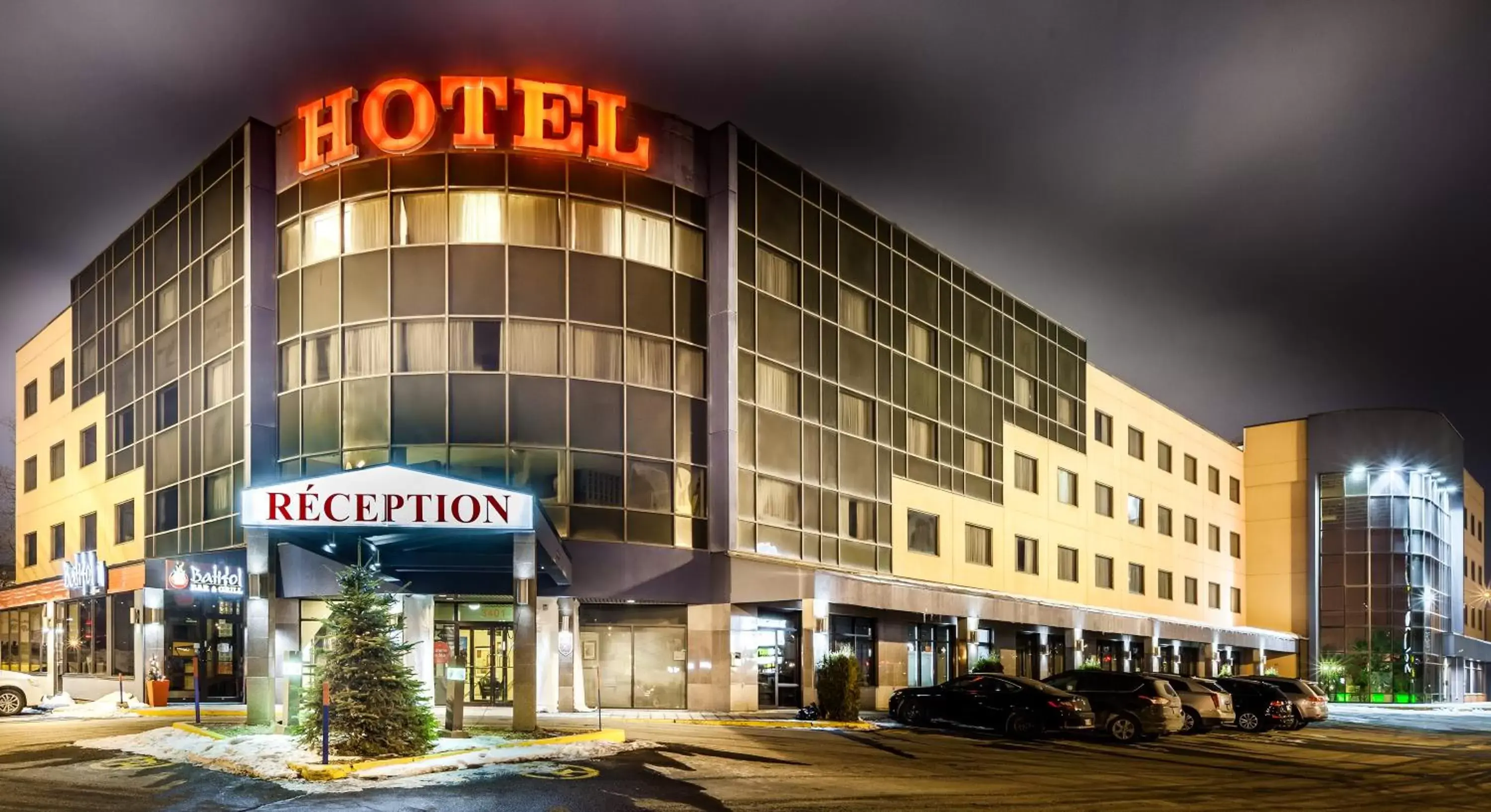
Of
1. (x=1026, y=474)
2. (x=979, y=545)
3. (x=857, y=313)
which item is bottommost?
(x=979, y=545)

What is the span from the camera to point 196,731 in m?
24.3

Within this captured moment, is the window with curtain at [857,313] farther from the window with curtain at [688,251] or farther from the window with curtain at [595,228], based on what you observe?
the window with curtain at [595,228]

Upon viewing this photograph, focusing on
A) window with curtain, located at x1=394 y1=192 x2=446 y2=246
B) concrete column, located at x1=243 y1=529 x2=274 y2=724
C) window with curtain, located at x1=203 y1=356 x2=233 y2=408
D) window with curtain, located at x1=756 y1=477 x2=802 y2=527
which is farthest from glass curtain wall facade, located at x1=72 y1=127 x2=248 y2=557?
window with curtain, located at x1=756 y1=477 x2=802 y2=527

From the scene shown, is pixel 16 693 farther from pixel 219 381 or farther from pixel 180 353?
pixel 180 353

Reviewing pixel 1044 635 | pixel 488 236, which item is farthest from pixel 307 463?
pixel 1044 635

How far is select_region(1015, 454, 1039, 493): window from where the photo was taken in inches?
2052

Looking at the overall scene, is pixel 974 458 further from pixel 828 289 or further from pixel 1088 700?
pixel 1088 700

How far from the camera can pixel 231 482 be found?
36938 mm

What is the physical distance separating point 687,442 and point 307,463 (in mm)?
9922

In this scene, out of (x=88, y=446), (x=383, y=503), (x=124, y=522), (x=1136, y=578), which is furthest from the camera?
(x=1136, y=578)

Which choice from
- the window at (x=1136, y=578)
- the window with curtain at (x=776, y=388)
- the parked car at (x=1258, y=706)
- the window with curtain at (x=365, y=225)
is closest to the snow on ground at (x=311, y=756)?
the window with curtain at (x=365, y=225)

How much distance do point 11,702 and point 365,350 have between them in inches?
469

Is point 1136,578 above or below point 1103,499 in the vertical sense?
below

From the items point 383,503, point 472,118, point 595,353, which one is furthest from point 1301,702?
point 472,118
